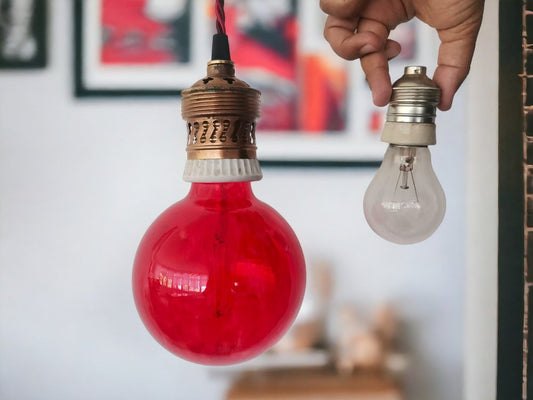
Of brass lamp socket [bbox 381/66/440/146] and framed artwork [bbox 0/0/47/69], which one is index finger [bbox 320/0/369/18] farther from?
framed artwork [bbox 0/0/47/69]

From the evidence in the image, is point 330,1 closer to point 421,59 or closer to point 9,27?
point 421,59

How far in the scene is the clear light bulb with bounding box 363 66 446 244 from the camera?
1.31 feet

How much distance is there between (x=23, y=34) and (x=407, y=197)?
1.23 metres

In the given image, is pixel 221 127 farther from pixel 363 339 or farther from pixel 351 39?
pixel 363 339

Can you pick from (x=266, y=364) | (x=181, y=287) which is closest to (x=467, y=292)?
(x=266, y=364)

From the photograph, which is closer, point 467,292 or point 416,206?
point 416,206

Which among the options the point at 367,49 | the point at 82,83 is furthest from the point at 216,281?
the point at 82,83

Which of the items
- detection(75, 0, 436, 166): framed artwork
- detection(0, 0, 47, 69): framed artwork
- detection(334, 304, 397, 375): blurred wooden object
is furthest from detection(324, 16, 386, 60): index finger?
detection(0, 0, 47, 69): framed artwork

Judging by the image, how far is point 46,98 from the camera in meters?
1.25

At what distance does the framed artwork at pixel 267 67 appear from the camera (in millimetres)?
1214

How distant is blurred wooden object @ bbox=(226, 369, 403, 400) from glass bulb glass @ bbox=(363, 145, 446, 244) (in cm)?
84

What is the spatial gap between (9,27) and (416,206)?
1274 mm

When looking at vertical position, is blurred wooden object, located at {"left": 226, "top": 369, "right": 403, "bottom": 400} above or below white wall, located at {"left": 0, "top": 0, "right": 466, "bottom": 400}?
below

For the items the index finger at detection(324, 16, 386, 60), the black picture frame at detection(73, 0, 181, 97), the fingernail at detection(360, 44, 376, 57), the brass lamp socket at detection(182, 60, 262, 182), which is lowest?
the brass lamp socket at detection(182, 60, 262, 182)
